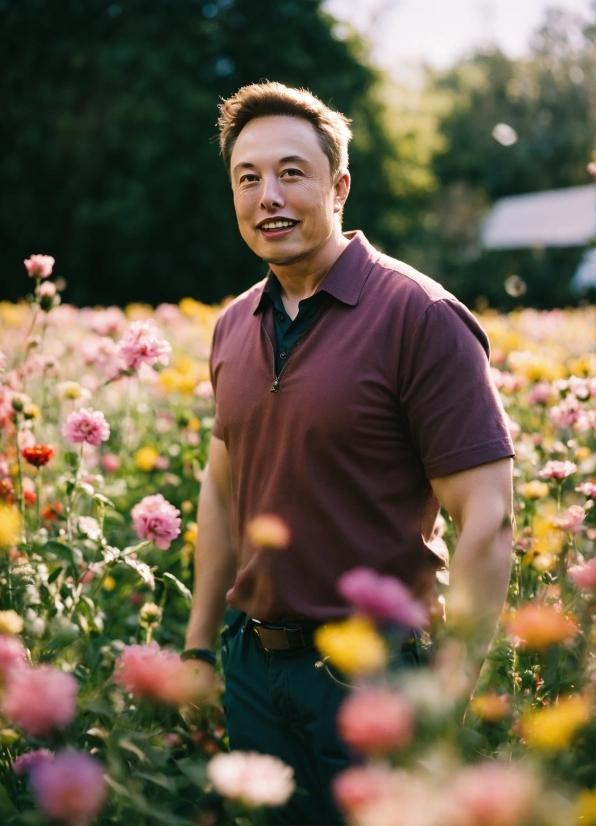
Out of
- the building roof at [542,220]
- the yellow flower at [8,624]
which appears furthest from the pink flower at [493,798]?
the building roof at [542,220]

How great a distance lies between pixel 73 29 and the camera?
18469 mm

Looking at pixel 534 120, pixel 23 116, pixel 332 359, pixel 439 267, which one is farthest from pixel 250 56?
pixel 332 359

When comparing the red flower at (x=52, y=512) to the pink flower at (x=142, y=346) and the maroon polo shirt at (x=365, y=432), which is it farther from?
the maroon polo shirt at (x=365, y=432)

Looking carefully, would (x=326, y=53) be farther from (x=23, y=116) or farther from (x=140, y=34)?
(x=23, y=116)

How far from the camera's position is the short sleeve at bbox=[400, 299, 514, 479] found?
5.22ft

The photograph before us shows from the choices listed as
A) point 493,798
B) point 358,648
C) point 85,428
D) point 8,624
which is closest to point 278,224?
point 85,428

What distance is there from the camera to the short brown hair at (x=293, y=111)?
189 centimetres

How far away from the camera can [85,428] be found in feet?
7.02

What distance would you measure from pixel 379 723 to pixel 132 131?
18.4 m

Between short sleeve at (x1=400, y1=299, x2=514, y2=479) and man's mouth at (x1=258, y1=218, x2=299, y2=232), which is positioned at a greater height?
man's mouth at (x1=258, y1=218, x2=299, y2=232)

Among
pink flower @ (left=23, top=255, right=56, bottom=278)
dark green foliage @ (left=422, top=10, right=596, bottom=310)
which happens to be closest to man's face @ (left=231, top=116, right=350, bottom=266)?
pink flower @ (left=23, top=255, right=56, bottom=278)

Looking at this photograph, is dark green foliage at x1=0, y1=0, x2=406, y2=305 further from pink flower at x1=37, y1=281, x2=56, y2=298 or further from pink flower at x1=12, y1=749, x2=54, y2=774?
pink flower at x1=12, y1=749, x2=54, y2=774

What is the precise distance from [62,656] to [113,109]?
17.2 metres

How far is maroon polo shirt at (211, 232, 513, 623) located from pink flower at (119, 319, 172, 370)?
52 centimetres
